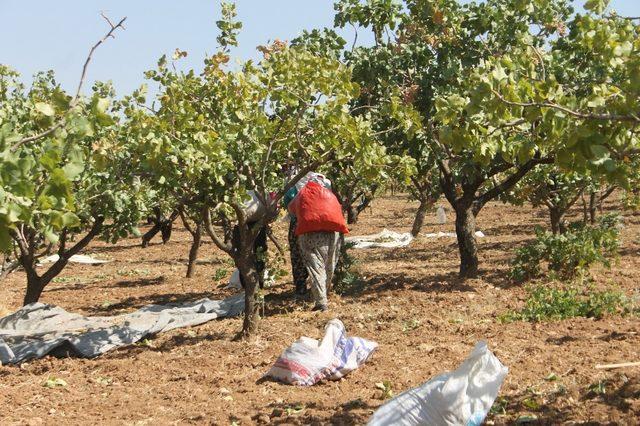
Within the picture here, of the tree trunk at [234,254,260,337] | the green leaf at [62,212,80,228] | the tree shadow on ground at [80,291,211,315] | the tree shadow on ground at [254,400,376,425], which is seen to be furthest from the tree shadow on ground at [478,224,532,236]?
the green leaf at [62,212,80,228]

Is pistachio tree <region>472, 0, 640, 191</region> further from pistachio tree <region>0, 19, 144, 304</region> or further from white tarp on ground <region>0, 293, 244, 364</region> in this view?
white tarp on ground <region>0, 293, 244, 364</region>

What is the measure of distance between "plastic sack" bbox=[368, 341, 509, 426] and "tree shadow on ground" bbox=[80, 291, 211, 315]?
23.1 ft

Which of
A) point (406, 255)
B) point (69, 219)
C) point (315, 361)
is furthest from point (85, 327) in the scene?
point (406, 255)

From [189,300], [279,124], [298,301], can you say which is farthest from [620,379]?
[189,300]

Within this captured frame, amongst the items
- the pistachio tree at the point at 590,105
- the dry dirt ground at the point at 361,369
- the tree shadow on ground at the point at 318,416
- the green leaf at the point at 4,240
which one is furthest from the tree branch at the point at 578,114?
the green leaf at the point at 4,240

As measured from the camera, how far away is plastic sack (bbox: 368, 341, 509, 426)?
14.5ft

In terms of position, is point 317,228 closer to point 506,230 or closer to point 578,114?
point 578,114

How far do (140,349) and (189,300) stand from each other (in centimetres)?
337

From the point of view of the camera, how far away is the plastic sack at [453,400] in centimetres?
443

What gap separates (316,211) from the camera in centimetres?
888

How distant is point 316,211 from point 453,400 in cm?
461

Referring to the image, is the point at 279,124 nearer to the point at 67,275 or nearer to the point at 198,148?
the point at 198,148

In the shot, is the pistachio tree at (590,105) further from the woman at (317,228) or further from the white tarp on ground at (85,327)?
the white tarp on ground at (85,327)

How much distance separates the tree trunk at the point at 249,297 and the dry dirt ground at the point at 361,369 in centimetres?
15
